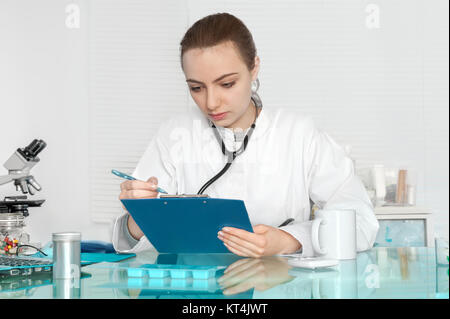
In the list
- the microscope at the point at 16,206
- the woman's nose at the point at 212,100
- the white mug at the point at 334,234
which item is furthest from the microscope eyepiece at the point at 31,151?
the white mug at the point at 334,234

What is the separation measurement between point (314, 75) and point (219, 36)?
2.20 metres

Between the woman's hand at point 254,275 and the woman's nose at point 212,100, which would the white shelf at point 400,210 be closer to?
the woman's nose at point 212,100

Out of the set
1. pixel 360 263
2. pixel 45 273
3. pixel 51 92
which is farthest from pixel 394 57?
pixel 45 273

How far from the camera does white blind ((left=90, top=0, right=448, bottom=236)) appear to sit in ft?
12.3

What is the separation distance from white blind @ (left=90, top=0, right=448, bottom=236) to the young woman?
6.23ft

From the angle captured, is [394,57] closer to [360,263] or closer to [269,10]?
[269,10]

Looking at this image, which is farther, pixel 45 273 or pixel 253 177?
pixel 253 177

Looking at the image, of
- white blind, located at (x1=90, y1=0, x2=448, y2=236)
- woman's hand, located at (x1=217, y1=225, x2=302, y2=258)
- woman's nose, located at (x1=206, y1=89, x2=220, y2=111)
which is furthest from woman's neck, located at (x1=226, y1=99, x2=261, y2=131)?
white blind, located at (x1=90, y1=0, x2=448, y2=236)

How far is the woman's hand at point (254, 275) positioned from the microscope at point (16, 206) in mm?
706

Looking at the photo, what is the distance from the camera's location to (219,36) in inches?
68.5

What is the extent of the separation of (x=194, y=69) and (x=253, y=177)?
45 centimetres

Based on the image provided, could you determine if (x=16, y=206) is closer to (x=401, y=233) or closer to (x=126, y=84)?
(x=126, y=84)

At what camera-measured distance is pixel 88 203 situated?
3.94 m

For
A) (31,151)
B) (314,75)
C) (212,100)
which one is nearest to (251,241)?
(212,100)
